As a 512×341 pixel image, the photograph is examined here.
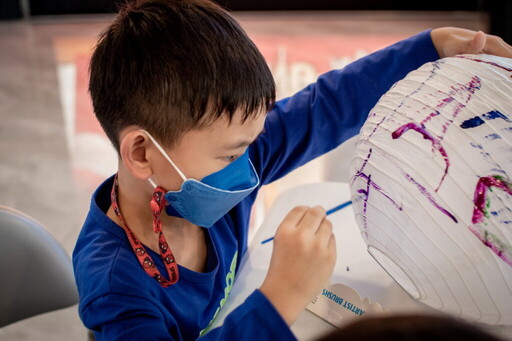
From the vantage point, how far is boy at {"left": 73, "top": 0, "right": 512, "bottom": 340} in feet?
2.50

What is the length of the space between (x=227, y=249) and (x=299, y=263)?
346 millimetres

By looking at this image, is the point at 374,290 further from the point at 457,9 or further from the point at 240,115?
the point at 457,9

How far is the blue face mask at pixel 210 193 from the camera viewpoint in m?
0.89

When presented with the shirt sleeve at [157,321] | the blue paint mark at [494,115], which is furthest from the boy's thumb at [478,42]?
the shirt sleeve at [157,321]

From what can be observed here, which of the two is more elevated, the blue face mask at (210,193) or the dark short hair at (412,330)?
the dark short hair at (412,330)

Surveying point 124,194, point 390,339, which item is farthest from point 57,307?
point 390,339

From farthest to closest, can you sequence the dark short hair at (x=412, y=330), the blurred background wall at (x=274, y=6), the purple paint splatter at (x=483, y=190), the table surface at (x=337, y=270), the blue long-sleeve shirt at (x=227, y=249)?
the blurred background wall at (x=274, y=6), the table surface at (x=337, y=270), the blue long-sleeve shirt at (x=227, y=249), the purple paint splatter at (x=483, y=190), the dark short hair at (x=412, y=330)

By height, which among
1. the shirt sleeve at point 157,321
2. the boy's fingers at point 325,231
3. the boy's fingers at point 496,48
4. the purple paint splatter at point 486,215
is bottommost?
the shirt sleeve at point 157,321

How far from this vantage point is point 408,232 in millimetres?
744

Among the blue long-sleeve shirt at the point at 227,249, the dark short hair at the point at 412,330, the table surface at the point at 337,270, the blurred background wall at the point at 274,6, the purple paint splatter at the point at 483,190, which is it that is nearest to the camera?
the dark short hair at the point at 412,330

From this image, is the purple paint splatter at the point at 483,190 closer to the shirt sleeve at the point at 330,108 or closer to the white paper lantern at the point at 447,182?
the white paper lantern at the point at 447,182

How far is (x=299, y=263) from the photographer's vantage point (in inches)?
29.3

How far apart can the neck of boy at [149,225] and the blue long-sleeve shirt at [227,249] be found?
0.08 feet

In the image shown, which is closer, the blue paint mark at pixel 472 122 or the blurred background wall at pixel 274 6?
the blue paint mark at pixel 472 122
